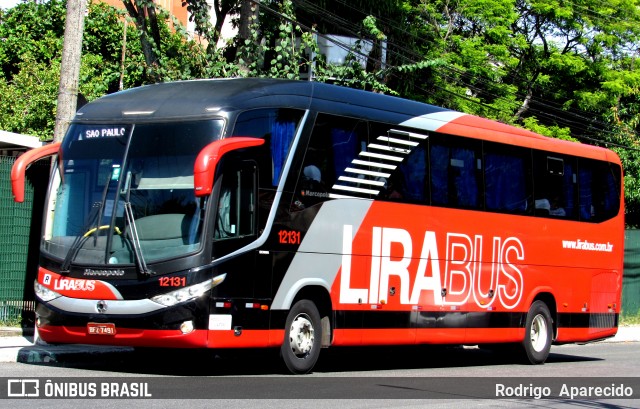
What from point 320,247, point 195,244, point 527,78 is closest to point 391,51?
point 527,78

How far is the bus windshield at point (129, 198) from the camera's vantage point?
39.9 feet

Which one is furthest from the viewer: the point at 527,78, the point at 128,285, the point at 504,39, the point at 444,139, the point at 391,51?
the point at 527,78

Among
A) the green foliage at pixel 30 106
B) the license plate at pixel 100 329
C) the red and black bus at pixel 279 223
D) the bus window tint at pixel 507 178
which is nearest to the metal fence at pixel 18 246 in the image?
the red and black bus at pixel 279 223

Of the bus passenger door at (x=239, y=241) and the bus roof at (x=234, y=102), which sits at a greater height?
the bus roof at (x=234, y=102)

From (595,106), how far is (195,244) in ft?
96.3

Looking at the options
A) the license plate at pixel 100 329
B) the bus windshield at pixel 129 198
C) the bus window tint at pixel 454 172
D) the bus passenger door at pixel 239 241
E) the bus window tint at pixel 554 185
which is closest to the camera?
the license plate at pixel 100 329

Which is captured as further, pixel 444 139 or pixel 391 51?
Result: pixel 391 51

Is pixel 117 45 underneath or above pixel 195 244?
above

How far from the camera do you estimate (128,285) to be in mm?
12039

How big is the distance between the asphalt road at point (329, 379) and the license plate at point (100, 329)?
1.66 feet

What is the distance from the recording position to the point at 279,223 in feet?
43.0

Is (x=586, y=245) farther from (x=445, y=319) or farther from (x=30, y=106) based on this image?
(x=30, y=106)

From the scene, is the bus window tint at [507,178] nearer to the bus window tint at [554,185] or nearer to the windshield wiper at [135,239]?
the bus window tint at [554,185]

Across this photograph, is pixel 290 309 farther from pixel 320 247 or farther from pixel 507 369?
pixel 507 369
